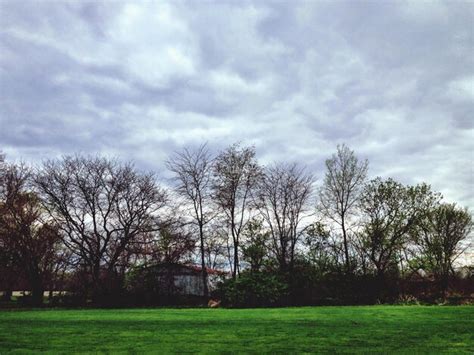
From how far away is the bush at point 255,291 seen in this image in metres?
26.9

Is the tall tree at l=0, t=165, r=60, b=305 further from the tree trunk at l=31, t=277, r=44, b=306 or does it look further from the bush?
the bush

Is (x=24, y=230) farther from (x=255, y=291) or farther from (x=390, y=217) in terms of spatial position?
(x=390, y=217)

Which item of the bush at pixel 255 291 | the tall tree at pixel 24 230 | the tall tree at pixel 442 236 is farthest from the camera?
the tall tree at pixel 442 236

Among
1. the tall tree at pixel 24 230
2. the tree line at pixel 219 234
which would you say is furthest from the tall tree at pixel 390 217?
the tall tree at pixel 24 230

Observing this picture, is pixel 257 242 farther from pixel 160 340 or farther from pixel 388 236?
pixel 160 340

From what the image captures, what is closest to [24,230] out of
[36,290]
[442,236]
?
[36,290]

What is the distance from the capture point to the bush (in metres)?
26.9

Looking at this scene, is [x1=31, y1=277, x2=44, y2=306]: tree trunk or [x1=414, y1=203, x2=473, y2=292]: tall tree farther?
[x1=414, y1=203, x2=473, y2=292]: tall tree

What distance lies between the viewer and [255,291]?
1060 inches

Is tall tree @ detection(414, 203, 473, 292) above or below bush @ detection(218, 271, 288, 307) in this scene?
above

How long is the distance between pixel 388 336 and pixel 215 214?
2861 centimetres

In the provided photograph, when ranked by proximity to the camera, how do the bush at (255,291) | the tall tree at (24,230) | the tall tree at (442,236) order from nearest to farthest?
the bush at (255,291)
the tall tree at (24,230)
the tall tree at (442,236)

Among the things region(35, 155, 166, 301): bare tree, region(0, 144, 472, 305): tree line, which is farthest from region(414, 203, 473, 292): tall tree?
region(35, 155, 166, 301): bare tree

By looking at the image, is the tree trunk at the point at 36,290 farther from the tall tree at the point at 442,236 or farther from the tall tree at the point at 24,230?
the tall tree at the point at 442,236
